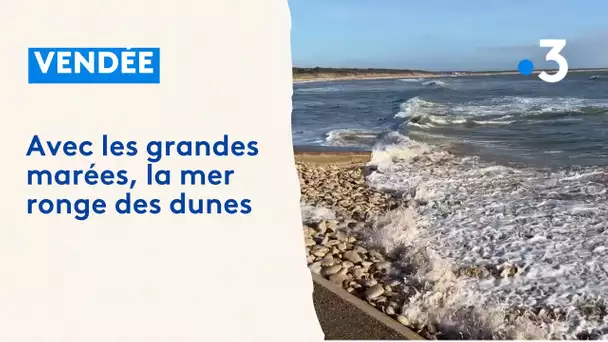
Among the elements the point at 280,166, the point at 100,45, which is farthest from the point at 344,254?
the point at 100,45

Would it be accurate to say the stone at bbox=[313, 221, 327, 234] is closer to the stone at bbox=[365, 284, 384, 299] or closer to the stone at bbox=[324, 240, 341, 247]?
the stone at bbox=[324, 240, 341, 247]

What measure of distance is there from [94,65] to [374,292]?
2766mm

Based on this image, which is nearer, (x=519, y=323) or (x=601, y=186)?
(x=519, y=323)

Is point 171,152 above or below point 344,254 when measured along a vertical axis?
above

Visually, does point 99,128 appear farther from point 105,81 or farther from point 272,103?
point 272,103

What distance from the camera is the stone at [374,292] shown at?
4.63 metres

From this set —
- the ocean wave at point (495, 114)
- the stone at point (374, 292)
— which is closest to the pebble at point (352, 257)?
the stone at point (374, 292)

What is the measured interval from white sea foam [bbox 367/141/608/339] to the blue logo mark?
2.59 metres

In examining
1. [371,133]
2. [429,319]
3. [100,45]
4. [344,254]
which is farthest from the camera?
[371,133]

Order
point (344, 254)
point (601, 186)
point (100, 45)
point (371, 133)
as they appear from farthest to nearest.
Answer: point (371, 133) → point (601, 186) → point (344, 254) → point (100, 45)

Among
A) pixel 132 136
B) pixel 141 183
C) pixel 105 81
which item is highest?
pixel 105 81

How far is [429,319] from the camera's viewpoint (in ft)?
13.8

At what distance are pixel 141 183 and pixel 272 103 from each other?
921 millimetres

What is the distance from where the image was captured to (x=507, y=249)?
6051mm
